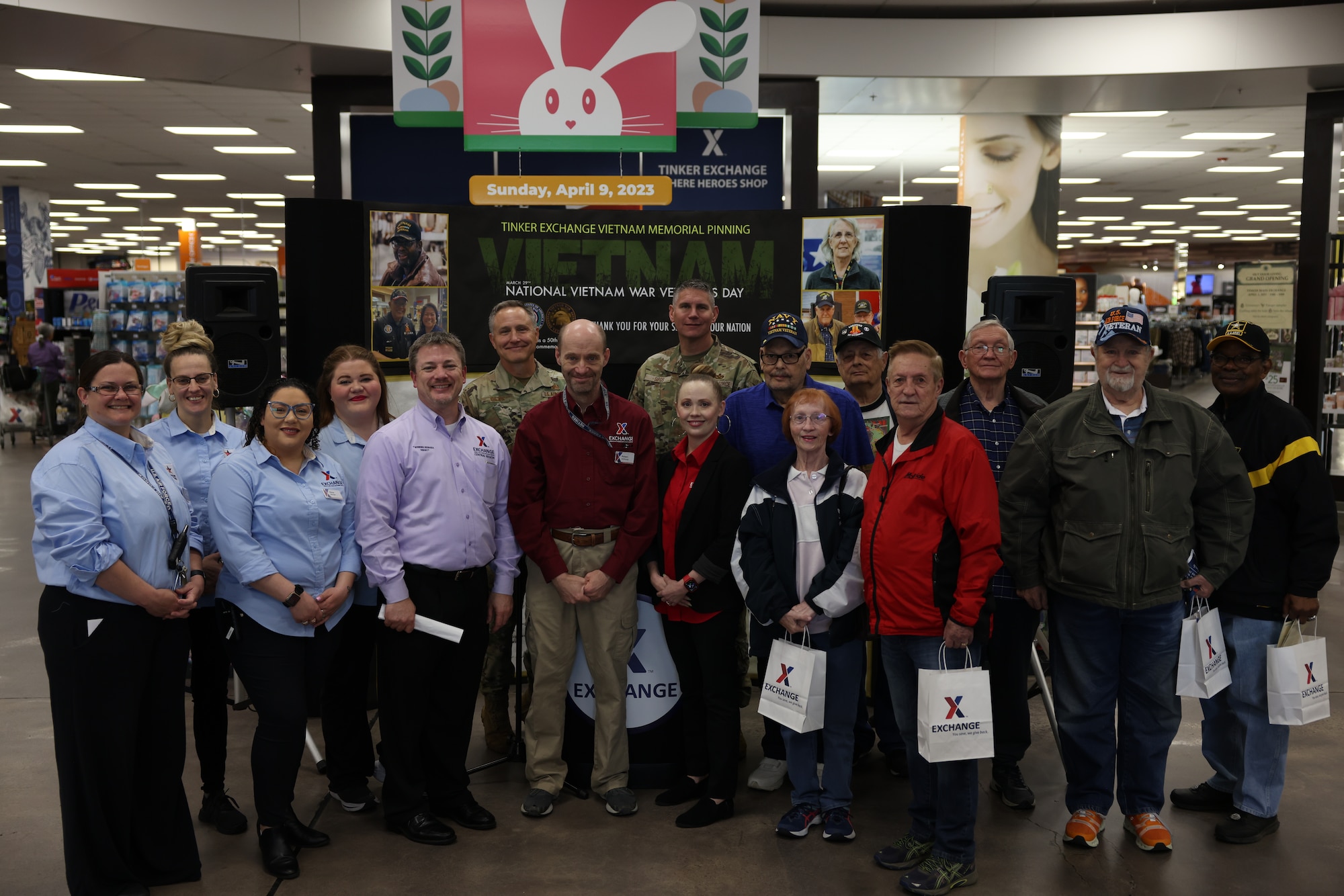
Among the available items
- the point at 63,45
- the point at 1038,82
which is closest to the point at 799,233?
the point at 1038,82

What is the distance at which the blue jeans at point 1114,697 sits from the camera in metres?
3.13

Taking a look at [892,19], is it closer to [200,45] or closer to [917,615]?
[200,45]

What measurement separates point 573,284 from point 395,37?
1464 mm

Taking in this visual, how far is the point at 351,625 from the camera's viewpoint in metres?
3.46

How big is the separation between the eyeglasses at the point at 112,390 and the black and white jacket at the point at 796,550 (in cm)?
183

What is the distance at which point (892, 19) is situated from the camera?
7.71 m

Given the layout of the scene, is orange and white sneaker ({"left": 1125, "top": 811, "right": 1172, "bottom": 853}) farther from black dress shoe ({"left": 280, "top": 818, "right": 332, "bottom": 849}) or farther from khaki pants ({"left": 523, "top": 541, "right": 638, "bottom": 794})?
black dress shoe ({"left": 280, "top": 818, "right": 332, "bottom": 849})

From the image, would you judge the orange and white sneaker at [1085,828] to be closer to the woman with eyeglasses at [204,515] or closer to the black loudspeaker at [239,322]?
the woman with eyeglasses at [204,515]

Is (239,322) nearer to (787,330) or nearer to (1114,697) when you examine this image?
(787,330)

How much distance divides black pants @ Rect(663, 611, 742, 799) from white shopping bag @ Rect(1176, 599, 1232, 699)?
4.56ft

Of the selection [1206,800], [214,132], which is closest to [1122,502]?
[1206,800]

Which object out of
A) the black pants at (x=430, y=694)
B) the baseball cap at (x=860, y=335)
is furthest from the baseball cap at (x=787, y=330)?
the black pants at (x=430, y=694)

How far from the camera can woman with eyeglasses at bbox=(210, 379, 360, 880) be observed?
9.71ft

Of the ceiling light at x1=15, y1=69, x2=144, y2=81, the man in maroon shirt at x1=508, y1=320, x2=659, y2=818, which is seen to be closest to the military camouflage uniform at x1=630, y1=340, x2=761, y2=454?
the man in maroon shirt at x1=508, y1=320, x2=659, y2=818
